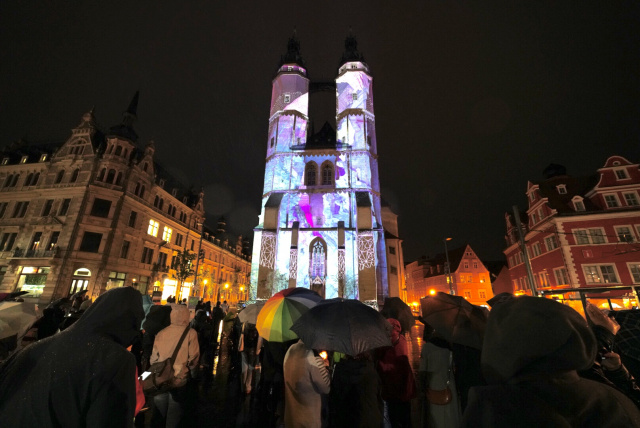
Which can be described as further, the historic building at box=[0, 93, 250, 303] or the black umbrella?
the historic building at box=[0, 93, 250, 303]

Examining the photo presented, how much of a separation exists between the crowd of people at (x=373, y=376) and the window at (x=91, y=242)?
29.2 m

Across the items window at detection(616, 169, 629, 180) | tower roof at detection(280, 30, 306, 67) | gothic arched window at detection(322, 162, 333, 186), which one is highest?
tower roof at detection(280, 30, 306, 67)

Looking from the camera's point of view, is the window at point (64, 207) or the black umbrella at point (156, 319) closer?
the black umbrella at point (156, 319)

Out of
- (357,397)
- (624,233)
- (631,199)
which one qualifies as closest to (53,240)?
(357,397)

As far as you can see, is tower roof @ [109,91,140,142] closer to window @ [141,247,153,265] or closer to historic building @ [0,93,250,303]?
historic building @ [0,93,250,303]

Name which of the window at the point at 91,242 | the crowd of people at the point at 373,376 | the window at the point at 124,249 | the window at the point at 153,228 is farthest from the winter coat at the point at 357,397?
the window at the point at 153,228

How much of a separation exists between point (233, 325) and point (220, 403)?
4.28 meters

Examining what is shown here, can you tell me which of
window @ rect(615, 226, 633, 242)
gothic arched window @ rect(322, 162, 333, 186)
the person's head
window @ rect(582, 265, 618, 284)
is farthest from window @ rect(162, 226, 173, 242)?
window @ rect(615, 226, 633, 242)

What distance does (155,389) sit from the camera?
371 cm

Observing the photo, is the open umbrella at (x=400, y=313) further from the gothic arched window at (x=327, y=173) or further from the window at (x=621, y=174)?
the window at (x=621, y=174)

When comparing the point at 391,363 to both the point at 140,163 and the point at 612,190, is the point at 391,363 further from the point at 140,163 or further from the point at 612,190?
the point at 140,163

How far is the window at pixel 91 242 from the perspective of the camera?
26016mm

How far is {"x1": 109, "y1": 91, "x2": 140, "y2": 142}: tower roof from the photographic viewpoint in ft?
98.0

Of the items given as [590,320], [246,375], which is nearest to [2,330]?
[246,375]
